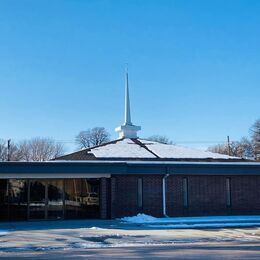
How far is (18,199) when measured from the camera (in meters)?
25.0

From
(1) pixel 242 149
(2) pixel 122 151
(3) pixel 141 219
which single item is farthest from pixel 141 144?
(1) pixel 242 149

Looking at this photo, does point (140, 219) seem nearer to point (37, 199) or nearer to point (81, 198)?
point (81, 198)

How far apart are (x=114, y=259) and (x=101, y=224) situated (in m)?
10.5

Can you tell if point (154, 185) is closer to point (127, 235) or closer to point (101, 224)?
point (101, 224)

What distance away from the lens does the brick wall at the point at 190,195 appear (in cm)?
2698

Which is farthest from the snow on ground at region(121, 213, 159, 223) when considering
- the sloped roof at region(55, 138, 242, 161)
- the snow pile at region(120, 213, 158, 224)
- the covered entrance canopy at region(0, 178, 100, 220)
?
the sloped roof at region(55, 138, 242, 161)

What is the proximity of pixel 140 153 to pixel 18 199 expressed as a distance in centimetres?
967

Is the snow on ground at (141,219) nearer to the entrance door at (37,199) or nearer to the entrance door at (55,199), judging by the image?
the entrance door at (55,199)

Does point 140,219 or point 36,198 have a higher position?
point 36,198

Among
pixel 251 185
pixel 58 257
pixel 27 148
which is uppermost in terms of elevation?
pixel 27 148

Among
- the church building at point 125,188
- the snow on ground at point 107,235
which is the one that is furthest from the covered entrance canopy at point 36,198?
the snow on ground at point 107,235

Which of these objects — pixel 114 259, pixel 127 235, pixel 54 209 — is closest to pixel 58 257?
pixel 114 259

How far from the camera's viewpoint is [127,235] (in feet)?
62.1

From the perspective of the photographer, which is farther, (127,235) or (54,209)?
Result: (54,209)
